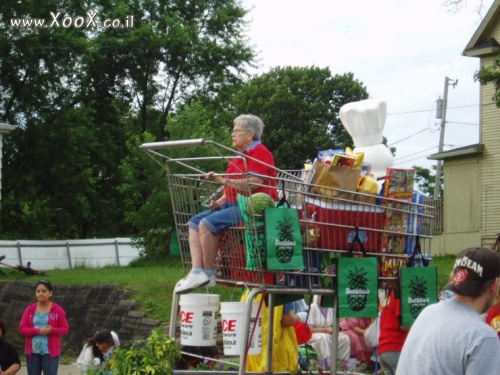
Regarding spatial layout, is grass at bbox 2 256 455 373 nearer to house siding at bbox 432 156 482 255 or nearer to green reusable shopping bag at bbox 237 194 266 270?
green reusable shopping bag at bbox 237 194 266 270

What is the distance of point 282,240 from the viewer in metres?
7.69

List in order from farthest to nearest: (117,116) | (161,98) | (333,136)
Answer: (333,136)
(161,98)
(117,116)

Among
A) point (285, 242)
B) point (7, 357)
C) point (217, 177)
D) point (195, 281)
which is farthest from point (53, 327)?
point (285, 242)

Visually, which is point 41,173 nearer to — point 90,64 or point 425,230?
point 90,64

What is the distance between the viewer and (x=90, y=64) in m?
47.5

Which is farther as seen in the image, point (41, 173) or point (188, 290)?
point (41, 173)

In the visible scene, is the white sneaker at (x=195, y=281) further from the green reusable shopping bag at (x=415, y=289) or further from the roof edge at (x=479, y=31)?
the roof edge at (x=479, y=31)

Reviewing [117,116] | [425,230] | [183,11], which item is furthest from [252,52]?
[425,230]

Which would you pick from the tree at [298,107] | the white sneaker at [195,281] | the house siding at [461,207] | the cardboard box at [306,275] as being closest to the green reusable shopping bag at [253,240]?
the cardboard box at [306,275]

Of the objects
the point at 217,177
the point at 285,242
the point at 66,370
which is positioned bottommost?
the point at 66,370

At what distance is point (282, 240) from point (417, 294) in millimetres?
1629

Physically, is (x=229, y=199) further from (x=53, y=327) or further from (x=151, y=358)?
(x=53, y=327)

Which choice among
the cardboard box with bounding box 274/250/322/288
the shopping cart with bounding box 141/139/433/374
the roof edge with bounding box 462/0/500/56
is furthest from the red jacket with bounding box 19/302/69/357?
the roof edge with bounding box 462/0/500/56

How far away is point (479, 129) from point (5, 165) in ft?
58.2
